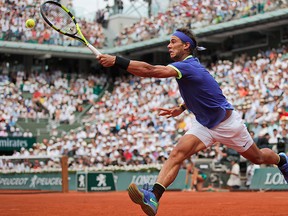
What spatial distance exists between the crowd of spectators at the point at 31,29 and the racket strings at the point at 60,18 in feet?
73.6

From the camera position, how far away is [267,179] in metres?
19.4

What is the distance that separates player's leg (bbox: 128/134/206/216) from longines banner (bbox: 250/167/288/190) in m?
12.0

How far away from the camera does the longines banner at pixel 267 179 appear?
62.8ft

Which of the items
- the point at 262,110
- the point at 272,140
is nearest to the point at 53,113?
the point at 262,110

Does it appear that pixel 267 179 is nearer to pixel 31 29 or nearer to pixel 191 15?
pixel 191 15

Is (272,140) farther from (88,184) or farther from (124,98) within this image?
(124,98)

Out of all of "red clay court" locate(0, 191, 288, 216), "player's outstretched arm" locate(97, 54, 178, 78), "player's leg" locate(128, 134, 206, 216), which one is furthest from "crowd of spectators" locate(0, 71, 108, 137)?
"player's outstretched arm" locate(97, 54, 178, 78)

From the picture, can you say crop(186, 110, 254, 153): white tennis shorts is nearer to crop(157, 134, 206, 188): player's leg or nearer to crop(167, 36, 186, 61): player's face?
crop(157, 134, 206, 188): player's leg

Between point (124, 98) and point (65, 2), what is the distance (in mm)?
7462

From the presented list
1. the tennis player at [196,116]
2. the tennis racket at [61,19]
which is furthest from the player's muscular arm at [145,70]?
the tennis racket at [61,19]

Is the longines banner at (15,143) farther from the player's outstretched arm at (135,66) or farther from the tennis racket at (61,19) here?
the player's outstretched arm at (135,66)

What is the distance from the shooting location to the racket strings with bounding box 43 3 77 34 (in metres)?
8.80

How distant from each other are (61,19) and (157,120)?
18634 millimetres

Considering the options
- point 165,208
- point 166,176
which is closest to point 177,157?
point 166,176
